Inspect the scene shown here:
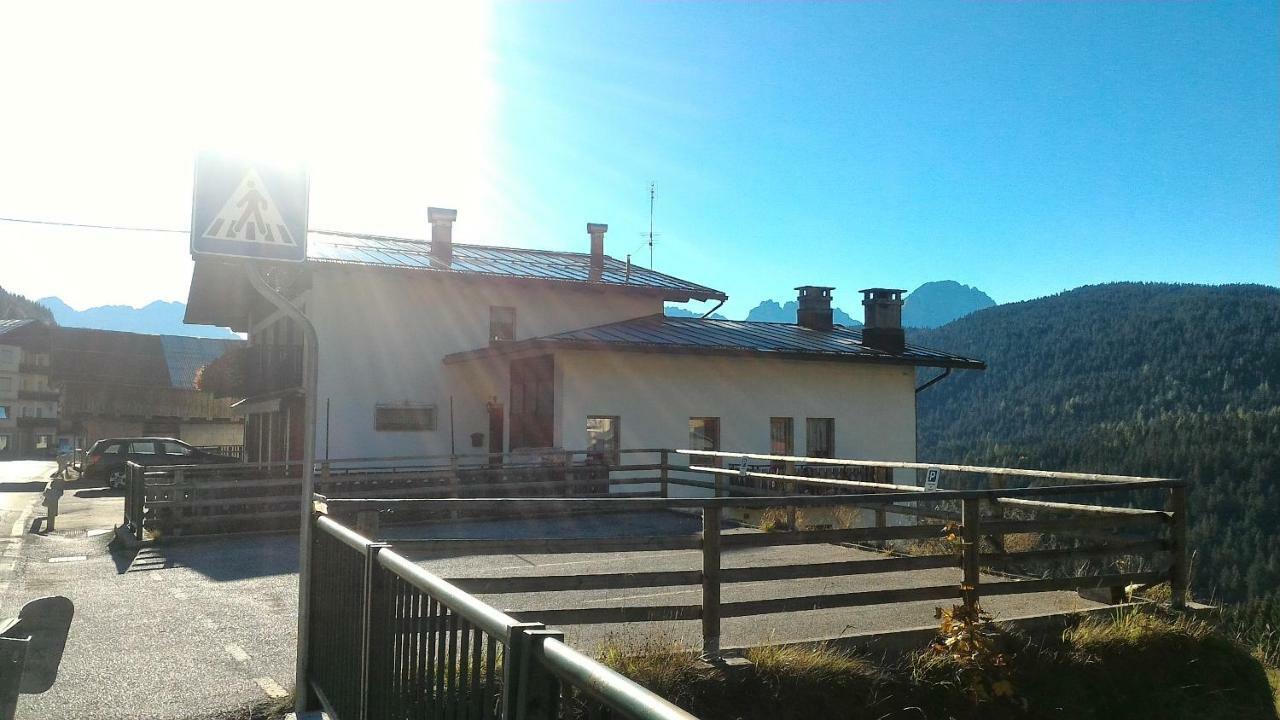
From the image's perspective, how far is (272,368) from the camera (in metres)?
26.5

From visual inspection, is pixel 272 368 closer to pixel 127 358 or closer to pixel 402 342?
pixel 402 342

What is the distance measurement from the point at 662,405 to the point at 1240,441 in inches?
3194

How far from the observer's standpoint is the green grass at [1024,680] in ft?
20.1

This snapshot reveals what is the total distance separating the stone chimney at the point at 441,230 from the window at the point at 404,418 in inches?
183

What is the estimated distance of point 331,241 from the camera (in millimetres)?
26594

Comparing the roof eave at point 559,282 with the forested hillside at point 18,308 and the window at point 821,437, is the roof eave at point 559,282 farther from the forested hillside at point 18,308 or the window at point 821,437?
the forested hillside at point 18,308

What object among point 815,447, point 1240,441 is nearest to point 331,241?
point 815,447

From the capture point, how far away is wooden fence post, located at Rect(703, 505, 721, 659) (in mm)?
6414

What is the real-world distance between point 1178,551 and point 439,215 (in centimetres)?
2239

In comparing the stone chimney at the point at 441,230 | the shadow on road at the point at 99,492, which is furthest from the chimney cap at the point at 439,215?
the shadow on road at the point at 99,492

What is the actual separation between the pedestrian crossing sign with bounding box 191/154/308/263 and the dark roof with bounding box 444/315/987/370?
1410 centimetres

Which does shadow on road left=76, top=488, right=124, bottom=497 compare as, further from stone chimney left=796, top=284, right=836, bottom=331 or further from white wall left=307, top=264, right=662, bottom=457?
stone chimney left=796, top=284, right=836, bottom=331

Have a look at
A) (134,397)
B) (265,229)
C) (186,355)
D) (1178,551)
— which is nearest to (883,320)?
(1178,551)

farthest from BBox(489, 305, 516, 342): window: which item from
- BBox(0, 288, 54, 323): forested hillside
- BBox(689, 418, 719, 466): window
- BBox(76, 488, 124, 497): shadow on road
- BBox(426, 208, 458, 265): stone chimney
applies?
BBox(0, 288, 54, 323): forested hillside
